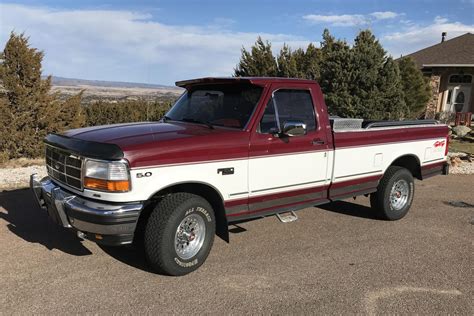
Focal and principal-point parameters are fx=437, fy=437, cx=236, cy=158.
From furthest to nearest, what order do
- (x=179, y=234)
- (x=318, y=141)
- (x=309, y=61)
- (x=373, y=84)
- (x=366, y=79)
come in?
(x=309, y=61), (x=373, y=84), (x=366, y=79), (x=318, y=141), (x=179, y=234)

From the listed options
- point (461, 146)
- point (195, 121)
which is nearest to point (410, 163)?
point (195, 121)

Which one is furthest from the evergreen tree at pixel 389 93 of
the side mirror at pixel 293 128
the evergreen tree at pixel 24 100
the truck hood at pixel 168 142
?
the truck hood at pixel 168 142

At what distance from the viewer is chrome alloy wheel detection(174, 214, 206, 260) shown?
4.27m

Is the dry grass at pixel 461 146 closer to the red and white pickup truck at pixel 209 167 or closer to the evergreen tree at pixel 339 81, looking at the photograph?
the evergreen tree at pixel 339 81

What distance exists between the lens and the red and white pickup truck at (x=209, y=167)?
3.94 m

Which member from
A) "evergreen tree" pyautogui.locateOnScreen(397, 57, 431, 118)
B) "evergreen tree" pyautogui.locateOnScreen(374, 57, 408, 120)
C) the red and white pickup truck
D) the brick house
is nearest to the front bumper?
the red and white pickup truck

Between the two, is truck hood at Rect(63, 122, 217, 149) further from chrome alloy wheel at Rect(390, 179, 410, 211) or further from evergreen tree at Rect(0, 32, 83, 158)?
evergreen tree at Rect(0, 32, 83, 158)

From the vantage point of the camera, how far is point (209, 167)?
432cm

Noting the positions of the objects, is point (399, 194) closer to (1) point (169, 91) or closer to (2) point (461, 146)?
(1) point (169, 91)

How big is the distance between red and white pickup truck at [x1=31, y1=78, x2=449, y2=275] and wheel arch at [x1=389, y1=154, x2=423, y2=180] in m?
0.26

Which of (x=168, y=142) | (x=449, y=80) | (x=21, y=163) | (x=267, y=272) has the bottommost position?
(x=21, y=163)

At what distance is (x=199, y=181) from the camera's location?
4.27 m

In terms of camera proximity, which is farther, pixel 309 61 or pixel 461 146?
pixel 309 61

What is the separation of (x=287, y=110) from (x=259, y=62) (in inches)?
464
